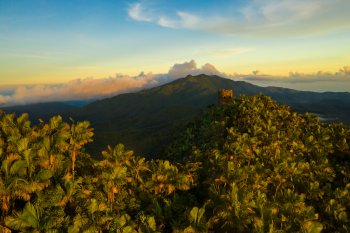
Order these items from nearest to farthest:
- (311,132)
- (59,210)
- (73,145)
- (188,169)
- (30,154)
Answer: (59,210)
(30,154)
(73,145)
(188,169)
(311,132)

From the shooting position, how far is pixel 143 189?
2277 inches

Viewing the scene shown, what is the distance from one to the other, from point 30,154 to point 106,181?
10.8 metres

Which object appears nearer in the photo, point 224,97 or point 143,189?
Answer: point 143,189

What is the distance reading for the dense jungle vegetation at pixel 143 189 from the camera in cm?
4034

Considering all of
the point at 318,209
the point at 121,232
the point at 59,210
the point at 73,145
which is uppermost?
the point at 73,145

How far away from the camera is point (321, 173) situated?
80812mm

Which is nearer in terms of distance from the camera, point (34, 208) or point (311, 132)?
point (34, 208)

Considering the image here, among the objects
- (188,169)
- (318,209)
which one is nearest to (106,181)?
(188,169)

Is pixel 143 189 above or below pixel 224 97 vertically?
below

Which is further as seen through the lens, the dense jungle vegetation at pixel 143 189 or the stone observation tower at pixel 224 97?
the stone observation tower at pixel 224 97

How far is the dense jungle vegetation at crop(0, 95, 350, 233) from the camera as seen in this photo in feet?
132

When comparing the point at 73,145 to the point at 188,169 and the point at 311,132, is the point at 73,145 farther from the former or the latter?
the point at 311,132

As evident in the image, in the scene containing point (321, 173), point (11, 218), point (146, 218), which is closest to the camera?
point (11, 218)

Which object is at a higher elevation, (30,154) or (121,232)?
(30,154)
